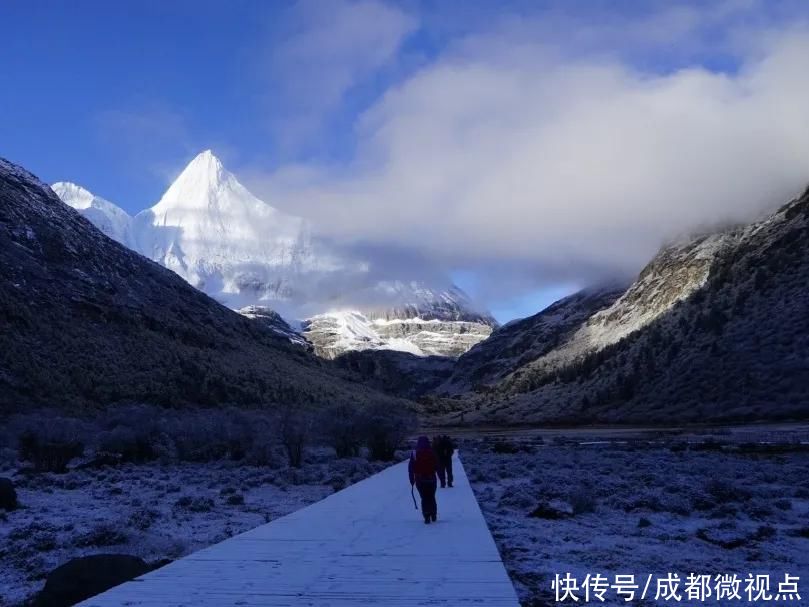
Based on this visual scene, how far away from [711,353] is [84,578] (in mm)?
73081

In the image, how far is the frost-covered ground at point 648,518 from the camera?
11.2 meters

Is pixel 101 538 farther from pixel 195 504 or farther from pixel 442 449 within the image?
pixel 442 449

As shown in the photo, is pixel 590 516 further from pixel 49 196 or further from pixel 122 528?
pixel 49 196

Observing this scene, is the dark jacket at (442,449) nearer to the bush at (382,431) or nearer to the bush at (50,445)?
the bush at (382,431)

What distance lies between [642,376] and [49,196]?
11040 cm

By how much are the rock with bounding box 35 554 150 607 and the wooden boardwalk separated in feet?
1.76

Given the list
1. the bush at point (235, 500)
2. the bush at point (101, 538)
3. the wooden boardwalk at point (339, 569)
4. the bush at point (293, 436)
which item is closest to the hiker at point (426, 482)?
the wooden boardwalk at point (339, 569)

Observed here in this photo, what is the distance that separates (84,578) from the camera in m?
9.01

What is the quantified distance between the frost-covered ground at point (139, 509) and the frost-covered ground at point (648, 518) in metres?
6.10

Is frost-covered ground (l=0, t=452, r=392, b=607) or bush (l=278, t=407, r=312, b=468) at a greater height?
bush (l=278, t=407, r=312, b=468)

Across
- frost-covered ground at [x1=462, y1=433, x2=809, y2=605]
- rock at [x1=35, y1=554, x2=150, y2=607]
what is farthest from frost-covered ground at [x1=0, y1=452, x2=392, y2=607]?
frost-covered ground at [x1=462, y1=433, x2=809, y2=605]

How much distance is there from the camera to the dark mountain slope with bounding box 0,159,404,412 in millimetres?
73312

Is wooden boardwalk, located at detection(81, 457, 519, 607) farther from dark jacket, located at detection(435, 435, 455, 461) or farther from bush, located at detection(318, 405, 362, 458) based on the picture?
bush, located at detection(318, 405, 362, 458)

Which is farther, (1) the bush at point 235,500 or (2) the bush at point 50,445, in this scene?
(2) the bush at point 50,445
